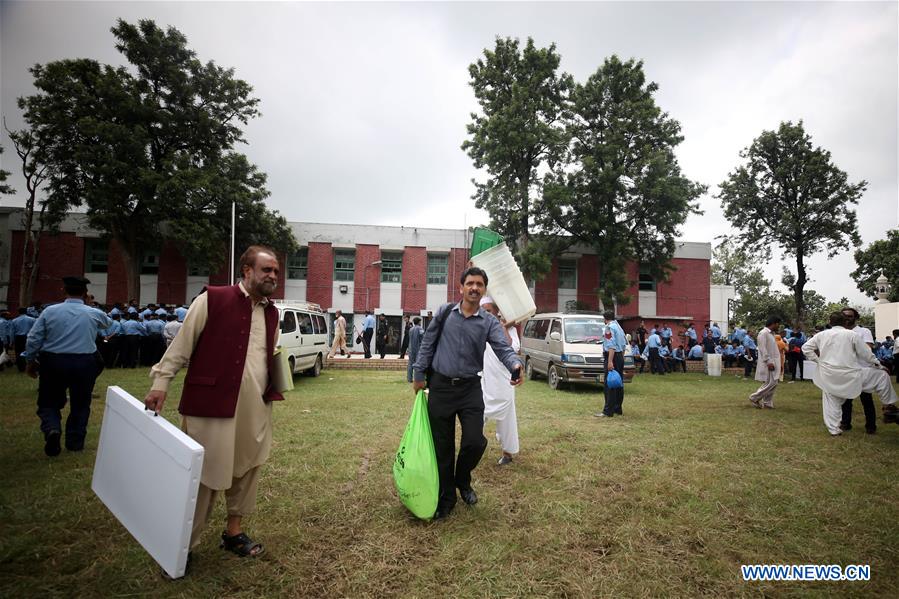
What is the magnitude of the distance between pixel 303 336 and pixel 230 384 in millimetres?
9266

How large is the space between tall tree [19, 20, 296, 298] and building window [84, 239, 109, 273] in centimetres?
409

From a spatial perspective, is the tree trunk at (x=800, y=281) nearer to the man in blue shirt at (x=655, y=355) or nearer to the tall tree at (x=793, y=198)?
the tall tree at (x=793, y=198)

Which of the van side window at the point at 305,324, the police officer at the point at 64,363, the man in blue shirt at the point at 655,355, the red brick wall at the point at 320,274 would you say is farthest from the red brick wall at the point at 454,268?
the police officer at the point at 64,363

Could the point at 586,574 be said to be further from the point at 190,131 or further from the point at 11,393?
the point at 190,131

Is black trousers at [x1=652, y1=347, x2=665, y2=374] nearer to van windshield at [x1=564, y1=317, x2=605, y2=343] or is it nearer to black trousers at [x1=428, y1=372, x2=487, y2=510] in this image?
van windshield at [x1=564, y1=317, x2=605, y2=343]

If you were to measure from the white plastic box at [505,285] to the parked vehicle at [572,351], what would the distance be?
221 inches

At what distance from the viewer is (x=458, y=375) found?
3365 millimetres

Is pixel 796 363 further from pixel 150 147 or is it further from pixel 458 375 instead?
pixel 150 147

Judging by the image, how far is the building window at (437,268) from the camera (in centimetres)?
2531

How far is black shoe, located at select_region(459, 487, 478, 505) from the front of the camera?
3.62m

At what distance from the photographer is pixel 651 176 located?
70.5 ft

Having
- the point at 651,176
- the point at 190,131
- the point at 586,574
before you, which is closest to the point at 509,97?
the point at 651,176

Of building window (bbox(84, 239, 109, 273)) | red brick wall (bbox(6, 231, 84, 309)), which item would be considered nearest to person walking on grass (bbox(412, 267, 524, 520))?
building window (bbox(84, 239, 109, 273))

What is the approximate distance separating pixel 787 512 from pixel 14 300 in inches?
1230
